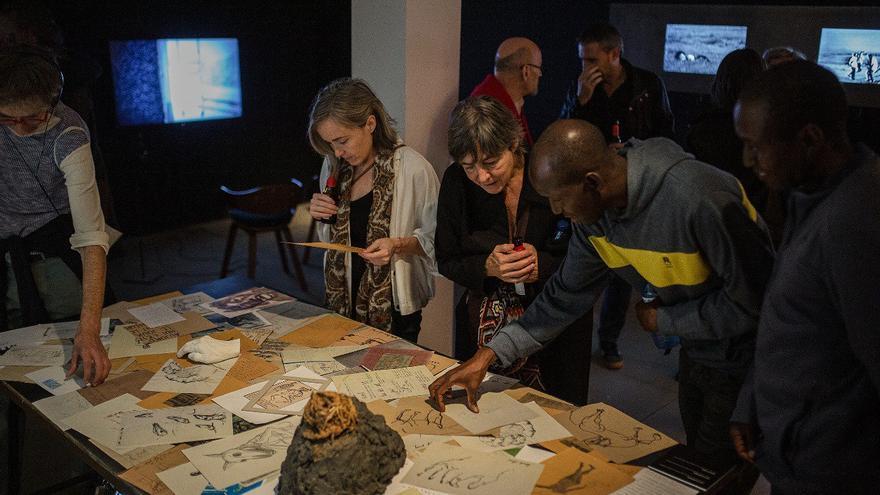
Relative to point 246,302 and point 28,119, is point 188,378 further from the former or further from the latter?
point 28,119

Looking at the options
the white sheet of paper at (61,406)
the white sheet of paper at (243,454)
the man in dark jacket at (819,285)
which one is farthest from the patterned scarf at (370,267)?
the man in dark jacket at (819,285)

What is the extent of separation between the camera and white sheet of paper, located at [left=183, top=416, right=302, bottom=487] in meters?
1.75

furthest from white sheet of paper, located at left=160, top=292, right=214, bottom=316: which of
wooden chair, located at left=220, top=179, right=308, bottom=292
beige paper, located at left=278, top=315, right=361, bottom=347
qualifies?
wooden chair, located at left=220, top=179, right=308, bottom=292

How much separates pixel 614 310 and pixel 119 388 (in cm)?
286

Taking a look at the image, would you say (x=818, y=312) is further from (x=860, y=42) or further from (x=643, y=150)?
(x=860, y=42)

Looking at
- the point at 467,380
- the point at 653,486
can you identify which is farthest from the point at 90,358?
the point at 653,486

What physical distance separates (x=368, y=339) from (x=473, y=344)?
41cm

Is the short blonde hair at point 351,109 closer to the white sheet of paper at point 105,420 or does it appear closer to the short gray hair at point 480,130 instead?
the short gray hair at point 480,130

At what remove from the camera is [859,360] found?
4.71 ft

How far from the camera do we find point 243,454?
1.84m

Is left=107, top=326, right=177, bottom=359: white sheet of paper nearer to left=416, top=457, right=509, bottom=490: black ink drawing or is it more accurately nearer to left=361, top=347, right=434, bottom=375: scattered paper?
left=361, top=347, right=434, bottom=375: scattered paper

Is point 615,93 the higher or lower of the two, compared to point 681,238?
higher

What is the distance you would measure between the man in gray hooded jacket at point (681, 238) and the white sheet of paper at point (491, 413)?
15.6 inches

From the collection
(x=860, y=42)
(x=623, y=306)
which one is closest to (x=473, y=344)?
(x=623, y=306)
